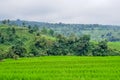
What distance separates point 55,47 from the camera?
7862 centimetres

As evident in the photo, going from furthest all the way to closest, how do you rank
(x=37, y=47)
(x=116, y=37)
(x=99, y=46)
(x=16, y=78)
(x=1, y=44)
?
(x=116, y=37)
(x=1, y=44)
(x=37, y=47)
(x=99, y=46)
(x=16, y=78)

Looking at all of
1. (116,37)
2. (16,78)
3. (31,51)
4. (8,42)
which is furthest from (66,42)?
(116,37)

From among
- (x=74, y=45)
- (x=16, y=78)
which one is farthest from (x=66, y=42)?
(x=16, y=78)

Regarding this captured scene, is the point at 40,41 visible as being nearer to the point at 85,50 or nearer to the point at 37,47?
the point at 37,47

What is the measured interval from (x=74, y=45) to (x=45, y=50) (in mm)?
7216

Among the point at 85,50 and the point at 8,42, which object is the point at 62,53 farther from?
the point at 8,42

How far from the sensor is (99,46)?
7550 centimetres

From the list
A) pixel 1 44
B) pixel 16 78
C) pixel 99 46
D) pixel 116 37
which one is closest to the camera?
pixel 16 78

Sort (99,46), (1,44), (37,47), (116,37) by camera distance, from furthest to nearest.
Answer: (116,37), (1,44), (37,47), (99,46)

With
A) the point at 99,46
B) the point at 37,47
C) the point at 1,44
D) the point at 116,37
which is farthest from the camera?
the point at 116,37

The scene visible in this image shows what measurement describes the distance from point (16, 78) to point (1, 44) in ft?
211

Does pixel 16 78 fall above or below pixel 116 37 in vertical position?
above

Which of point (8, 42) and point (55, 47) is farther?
A: point (8, 42)

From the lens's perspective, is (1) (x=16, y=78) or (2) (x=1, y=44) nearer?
(1) (x=16, y=78)
